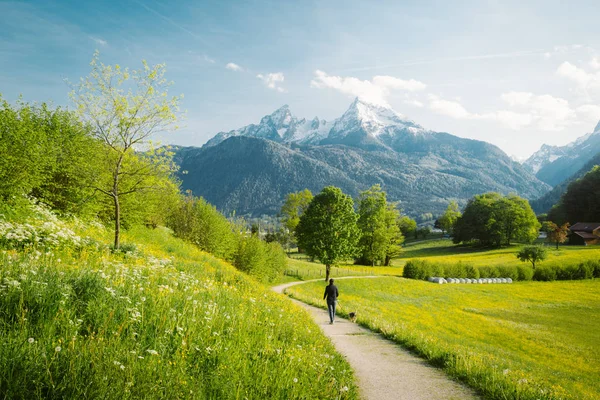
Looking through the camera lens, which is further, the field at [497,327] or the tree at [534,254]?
the tree at [534,254]

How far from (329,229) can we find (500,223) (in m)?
79.0

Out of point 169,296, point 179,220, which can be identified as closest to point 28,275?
point 169,296

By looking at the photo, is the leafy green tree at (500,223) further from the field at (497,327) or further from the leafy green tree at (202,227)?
the leafy green tree at (202,227)

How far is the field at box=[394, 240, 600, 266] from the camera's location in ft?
242

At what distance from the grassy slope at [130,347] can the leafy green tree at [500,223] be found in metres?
112

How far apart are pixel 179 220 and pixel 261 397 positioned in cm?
3861

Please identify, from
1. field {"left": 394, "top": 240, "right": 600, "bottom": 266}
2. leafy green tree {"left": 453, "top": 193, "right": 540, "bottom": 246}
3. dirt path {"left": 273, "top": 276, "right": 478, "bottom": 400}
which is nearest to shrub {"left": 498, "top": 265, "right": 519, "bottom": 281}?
field {"left": 394, "top": 240, "right": 600, "bottom": 266}

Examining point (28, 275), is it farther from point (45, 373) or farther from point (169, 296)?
point (45, 373)

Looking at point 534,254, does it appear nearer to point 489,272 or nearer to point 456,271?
point 489,272

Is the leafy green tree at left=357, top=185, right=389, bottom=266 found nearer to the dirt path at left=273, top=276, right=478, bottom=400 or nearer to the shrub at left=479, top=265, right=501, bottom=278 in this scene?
Result: the shrub at left=479, top=265, right=501, bottom=278

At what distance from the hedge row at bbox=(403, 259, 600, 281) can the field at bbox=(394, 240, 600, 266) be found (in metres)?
2.45

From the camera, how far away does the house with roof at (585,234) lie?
100 metres

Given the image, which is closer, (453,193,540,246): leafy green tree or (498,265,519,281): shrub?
(498,265,519,281): shrub

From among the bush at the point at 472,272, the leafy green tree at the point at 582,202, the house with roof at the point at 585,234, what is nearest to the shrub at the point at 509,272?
the bush at the point at 472,272
